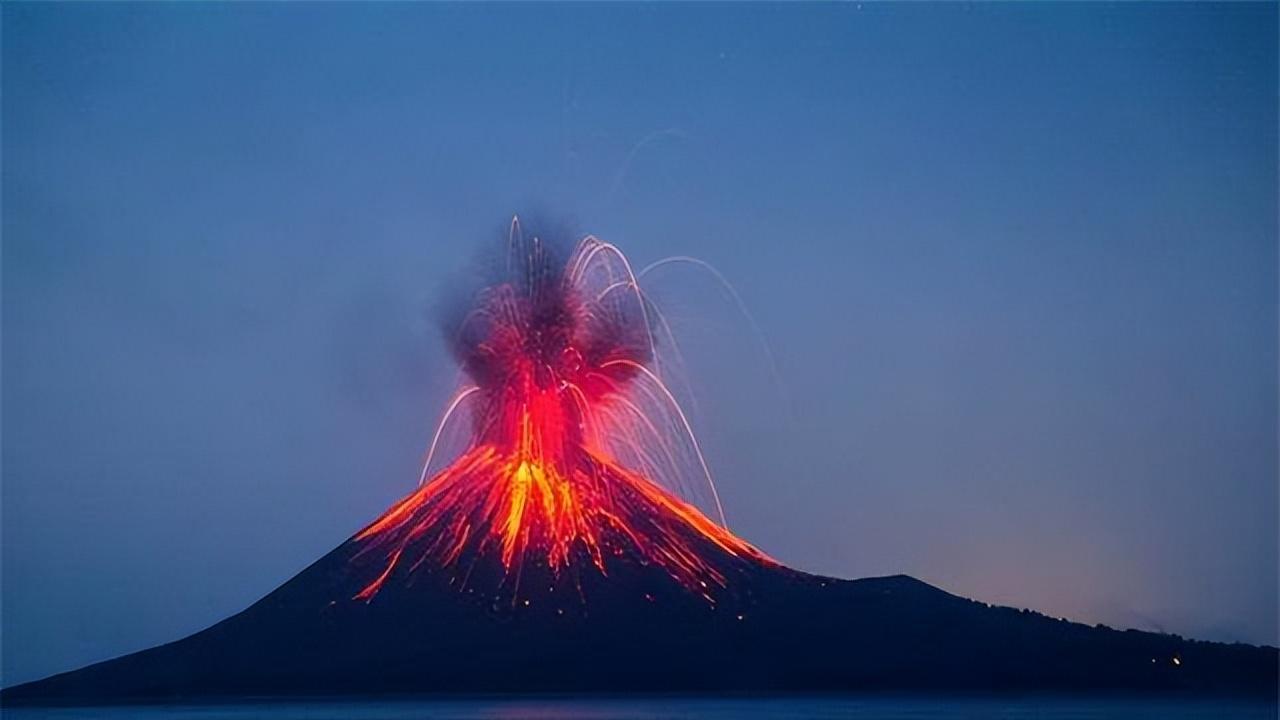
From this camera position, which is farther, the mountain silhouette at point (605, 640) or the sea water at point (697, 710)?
the mountain silhouette at point (605, 640)

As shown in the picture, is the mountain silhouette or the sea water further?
the mountain silhouette

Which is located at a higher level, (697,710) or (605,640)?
(605,640)

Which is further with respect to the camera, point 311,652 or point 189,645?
point 189,645

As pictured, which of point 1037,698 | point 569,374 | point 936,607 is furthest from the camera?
point 936,607

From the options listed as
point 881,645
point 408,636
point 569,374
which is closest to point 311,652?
point 408,636

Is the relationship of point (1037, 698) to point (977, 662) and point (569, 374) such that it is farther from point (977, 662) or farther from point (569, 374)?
point (569, 374)

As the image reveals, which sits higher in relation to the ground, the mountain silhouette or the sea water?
the mountain silhouette

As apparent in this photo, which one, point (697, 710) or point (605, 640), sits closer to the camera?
point (697, 710)

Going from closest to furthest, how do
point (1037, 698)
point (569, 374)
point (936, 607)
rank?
point (569, 374) < point (1037, 698) < point (936, 607)

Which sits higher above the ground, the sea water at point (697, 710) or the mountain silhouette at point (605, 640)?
the mountain silhouette at point (605, 640)

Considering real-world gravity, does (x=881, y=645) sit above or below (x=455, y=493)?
below
